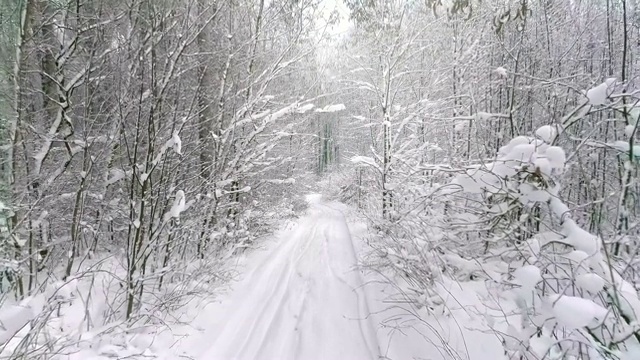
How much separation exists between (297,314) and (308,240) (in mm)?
4907

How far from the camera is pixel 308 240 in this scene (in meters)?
9.26

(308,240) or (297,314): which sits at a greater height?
(297,314)

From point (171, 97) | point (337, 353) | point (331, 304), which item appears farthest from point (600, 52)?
point (171, 97)

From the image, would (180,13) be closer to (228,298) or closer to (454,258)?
(228,298)

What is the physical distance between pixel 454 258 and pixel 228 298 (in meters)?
3.40

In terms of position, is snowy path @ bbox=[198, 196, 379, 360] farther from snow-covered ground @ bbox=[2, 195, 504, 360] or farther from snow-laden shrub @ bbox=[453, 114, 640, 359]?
snow-laden shrub @ bbox=[453, 114, 640, 359]

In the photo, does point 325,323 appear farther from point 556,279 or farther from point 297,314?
point 556,279

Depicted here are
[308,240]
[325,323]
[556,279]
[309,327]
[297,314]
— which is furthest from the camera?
[308,240]

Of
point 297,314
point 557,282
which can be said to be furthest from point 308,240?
point 557,282

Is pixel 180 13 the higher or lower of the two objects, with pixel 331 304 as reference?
higher

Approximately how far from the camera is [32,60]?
5.16m

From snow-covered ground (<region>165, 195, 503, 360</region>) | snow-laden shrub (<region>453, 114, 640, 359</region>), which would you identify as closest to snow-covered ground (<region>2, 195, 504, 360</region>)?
snow-covered ground (<region>165, 195, 503, 360</region>)

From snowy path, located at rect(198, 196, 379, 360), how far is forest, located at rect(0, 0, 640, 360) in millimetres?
51

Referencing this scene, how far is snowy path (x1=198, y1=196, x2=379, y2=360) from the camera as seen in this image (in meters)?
3.46
